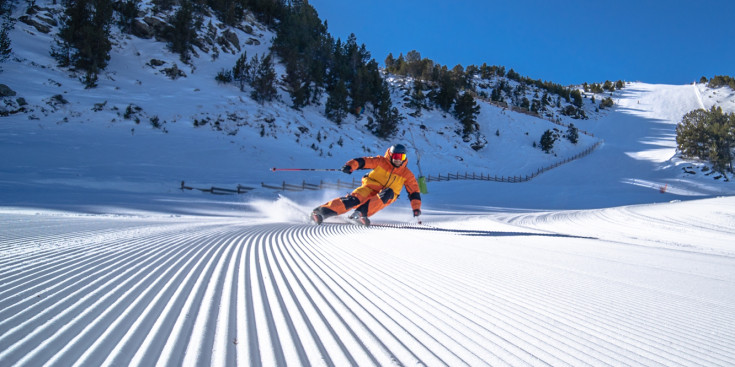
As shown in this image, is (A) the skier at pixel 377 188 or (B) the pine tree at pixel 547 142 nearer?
(A) the skier at pixel 377 188

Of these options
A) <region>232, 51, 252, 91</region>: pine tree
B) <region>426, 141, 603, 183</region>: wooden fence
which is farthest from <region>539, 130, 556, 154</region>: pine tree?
<region>232, 51, 252, 91</region>: pine tree

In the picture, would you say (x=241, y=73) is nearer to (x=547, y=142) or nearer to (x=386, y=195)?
(x=386, y=195)

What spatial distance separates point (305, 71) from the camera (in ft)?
125

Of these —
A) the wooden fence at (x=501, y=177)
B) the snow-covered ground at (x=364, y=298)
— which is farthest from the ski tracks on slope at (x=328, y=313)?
the wooden fence at (x=501, y=177)

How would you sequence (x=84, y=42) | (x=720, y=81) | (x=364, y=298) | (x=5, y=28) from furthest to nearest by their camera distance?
(x=720, y=81) < (x=84, y=42) < (x=5, y=28) < (x=364, y=298)

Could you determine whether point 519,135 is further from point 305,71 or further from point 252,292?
point 252,292

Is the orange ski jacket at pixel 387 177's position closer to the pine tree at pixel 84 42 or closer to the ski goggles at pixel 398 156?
the ski goggles at pixel 398 156

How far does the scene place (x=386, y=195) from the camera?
725 centimetres

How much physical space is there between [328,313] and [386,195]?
5.57m

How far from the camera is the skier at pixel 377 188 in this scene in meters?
6.88

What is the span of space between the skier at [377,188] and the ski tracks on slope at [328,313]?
3874 mm

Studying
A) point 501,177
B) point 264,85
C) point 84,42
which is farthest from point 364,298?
point 501,177

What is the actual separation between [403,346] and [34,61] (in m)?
33.7


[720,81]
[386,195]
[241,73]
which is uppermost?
[720,81]
